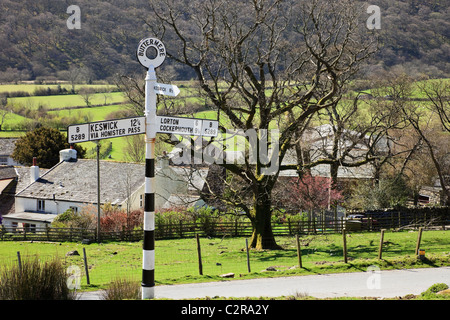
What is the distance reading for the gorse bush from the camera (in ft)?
30.8

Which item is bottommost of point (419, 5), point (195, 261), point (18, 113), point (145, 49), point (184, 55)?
point (195, 261)

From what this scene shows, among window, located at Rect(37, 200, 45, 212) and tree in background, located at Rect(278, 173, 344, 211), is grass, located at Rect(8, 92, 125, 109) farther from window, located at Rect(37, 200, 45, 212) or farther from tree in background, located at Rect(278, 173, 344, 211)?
tree in background, located at Rect(278, 173, 344, 211)

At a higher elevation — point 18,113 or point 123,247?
Result: point 18,113

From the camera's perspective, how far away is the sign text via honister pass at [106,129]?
9242mm

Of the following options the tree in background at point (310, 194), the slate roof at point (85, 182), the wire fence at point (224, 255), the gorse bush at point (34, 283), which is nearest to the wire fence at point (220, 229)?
the wire fence at point (224, 255)

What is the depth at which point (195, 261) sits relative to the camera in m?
22.6

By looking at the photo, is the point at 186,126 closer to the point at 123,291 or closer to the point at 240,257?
the point at 123,291

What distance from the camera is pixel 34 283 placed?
951 centimetres

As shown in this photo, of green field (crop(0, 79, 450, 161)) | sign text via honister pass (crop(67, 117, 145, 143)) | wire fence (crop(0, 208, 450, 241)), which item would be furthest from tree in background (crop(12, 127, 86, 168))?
sign text via honister pass (crop(67, 117, 145, 143))

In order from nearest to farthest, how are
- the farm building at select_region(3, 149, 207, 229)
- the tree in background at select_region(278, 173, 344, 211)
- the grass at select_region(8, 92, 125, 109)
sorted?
the tree in background at select_region(278, 173, 344, 211) → the farm building at select_region(3, 149, 207, 229) → the grass at select_region(8, 92, 125, 109)

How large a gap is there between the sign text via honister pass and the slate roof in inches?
1302

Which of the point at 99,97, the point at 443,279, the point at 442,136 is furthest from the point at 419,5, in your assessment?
the point at 443,279
